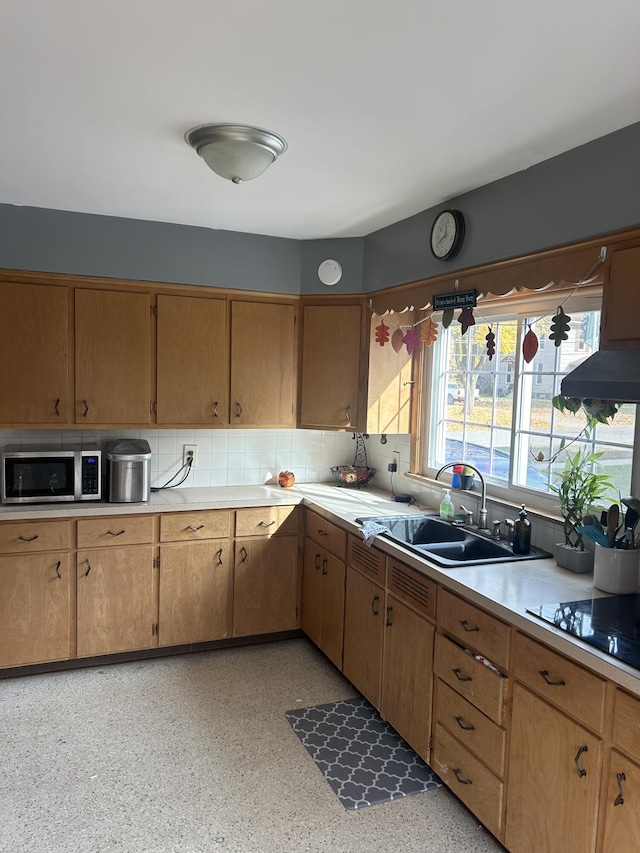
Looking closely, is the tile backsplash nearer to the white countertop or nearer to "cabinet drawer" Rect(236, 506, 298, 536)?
the white countertop

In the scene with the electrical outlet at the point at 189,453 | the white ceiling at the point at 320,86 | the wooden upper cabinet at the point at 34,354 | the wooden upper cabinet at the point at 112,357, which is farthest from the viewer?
the electrical outlet at the point at 189,453

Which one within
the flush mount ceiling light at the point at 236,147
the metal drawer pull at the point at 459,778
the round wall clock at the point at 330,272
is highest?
the flush mount ceiling light at the point at 236,147

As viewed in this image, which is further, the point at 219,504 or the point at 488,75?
the point at 219,504

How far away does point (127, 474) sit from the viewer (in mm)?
3445

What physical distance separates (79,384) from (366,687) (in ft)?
7.02

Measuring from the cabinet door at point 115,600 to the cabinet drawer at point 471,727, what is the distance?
171 cm

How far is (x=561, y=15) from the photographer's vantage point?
1429mm

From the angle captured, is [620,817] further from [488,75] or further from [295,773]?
[488,75]

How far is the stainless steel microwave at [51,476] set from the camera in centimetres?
330

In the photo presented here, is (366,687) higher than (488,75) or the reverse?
the reverse

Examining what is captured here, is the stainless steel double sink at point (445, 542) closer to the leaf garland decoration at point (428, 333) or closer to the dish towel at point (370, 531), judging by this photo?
the dish towel at point (370, 531)

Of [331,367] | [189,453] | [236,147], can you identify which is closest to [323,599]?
[189,453]

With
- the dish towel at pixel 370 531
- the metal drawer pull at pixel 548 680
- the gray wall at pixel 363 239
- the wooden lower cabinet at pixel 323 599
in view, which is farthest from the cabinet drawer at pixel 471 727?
the gray wall at pixel 363 239

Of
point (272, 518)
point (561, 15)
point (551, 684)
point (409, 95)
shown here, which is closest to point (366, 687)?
point (272, 518)
